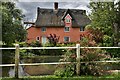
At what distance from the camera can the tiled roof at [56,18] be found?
25.8 metres

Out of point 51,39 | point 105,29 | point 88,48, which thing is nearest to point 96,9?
point 105,29

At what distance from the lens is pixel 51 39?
21734 millimetres

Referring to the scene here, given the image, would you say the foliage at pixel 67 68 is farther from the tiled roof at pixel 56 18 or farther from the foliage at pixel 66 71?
the tiled roof at pixel 56 18

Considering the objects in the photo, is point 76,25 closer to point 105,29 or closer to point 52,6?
point 52,6

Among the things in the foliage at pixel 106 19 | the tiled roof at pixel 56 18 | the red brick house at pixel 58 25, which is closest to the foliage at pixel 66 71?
the foliage at pixel 106 19

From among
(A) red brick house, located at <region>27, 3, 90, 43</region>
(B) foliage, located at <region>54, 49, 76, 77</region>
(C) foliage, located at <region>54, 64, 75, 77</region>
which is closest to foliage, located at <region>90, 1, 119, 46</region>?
(B) foliage, located at <region>54, 49, 76, 77</region>

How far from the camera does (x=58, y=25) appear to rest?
2573cm

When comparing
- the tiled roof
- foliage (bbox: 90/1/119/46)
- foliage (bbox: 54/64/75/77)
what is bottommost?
foliage (bbox: 54/64/75/77)

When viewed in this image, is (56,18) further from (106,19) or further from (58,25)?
(106,19)

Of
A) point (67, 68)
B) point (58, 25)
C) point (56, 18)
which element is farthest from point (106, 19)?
point (56, 18)

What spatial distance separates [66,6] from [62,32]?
8.10 ft

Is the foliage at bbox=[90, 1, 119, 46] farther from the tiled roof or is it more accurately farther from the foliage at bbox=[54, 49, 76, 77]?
the tiled roof

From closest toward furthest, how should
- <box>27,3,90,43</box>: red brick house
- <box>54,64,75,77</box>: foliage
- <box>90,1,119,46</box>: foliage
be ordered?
<box>54,64,75,77</box>: foliage → <box>90,1,119,46</box>: foliage → <box>27,3,90,43</box>: red brick house

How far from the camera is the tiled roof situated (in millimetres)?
25828
